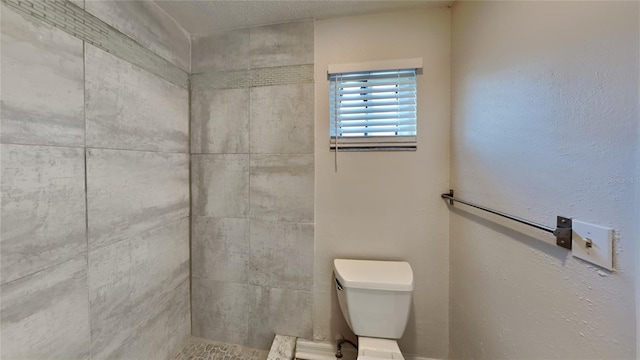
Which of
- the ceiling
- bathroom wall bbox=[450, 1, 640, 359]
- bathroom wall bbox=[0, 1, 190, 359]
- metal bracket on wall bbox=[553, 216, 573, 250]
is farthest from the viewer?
the ceiling

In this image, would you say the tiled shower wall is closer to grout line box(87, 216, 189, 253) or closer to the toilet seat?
grout line box(87, 216, 189, 253)

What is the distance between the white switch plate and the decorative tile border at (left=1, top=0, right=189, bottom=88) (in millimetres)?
1778

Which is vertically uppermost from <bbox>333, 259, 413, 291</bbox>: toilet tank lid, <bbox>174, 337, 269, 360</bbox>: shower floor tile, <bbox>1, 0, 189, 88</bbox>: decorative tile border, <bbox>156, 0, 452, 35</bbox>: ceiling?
<bbox>156, 0, 452, 35</bbox>: ceiling

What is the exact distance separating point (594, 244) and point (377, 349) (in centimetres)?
99

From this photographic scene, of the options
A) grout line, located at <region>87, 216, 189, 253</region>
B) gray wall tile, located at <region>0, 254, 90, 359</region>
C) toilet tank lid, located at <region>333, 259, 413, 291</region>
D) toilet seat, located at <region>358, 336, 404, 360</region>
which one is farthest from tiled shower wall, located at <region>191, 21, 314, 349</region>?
gray wall tile, located at <region>0, 254, 90, 359</region>

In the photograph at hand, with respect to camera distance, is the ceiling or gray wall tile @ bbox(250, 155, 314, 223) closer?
the ceiling

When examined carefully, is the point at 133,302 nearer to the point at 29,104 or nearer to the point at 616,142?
the point at 29,104

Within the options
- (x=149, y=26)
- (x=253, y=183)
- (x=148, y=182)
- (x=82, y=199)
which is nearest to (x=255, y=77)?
(x=149, y=26)

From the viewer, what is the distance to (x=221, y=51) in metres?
1.48

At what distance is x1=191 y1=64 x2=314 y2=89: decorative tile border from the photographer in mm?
1397

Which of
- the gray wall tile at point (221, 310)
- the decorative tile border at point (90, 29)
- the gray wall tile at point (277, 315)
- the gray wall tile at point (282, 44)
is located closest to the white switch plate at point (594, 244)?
the gray wall tile at point (277, 315)

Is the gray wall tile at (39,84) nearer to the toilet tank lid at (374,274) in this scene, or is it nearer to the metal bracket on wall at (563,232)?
the toilet tank lid at (374,274)

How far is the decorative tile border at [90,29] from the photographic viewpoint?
765 mm

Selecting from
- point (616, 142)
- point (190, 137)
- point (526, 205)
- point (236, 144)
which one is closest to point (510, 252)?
Result: point (526, 205)
